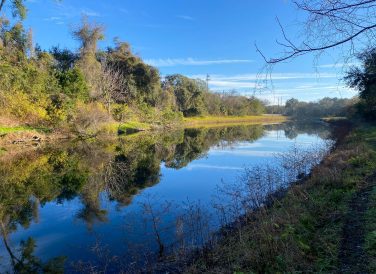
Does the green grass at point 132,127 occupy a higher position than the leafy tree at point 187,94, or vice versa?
the leafy tree at point 187,94

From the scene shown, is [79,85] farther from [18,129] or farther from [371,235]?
[371,235]

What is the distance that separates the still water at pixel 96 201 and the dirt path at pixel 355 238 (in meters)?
3.82

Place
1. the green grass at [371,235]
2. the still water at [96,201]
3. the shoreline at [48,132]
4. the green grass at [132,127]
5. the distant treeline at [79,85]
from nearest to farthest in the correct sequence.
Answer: the green grass at [371,235], the still water at [96,201], the shoreline at [48,132], the distant treeline at [79,85], the green grass at [132,127]

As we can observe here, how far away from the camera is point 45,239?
937cm

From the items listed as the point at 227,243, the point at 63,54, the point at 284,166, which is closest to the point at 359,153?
the point at 284,166

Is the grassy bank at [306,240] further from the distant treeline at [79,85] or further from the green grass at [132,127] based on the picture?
the green grass at [132,127]

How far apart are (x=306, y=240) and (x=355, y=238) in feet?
2.83

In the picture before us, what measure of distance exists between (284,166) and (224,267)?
1171cm

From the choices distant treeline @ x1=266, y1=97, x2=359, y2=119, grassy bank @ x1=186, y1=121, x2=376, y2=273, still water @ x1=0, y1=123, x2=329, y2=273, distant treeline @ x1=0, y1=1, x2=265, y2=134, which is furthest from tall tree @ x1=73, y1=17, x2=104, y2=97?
distant treeline @ x1=266, y1=97, x2=359, y2=119

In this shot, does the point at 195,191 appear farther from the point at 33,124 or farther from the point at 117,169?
the point at 33,124

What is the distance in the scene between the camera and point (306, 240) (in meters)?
6.08

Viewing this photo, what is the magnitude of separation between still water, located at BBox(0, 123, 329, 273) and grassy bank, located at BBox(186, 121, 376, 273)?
2.27 meters

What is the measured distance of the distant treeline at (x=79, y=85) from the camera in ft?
103

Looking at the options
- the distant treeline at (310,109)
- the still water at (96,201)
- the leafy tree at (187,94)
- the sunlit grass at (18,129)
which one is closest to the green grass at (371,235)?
the still water at (96,201)
